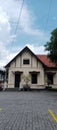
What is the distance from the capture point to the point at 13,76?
46.5 metres

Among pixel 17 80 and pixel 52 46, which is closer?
pixel 52 46

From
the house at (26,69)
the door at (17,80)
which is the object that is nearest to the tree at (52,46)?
the house at (26,69)

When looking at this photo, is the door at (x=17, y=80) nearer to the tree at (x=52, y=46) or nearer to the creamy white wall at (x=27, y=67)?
the creamy white wall at (x=27, y=67)

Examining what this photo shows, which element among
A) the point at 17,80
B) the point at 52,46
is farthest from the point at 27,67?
the point at 52,46

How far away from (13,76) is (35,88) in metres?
4.20

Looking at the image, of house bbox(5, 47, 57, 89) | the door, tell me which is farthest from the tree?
the door

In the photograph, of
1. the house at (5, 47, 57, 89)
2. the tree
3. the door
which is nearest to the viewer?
the tree

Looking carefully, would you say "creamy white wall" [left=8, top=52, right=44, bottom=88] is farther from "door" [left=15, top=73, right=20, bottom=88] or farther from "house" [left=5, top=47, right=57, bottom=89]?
"door" [left=15, top=73, right=20, bottom=88]

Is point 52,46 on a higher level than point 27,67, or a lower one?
higher

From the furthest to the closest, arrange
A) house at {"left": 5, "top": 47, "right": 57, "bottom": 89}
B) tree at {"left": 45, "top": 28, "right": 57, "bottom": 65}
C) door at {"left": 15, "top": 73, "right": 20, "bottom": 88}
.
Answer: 1. door at {"left": 15, "top": 73, "right": 20, "bottom": 88}
2. house at {"left": 5, "top": 47, "right": 57, "bottom": 89}
3. tree at {"left": 45, "top": 28, "right": 57, "bottom": 65}

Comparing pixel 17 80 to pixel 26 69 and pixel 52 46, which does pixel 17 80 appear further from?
pixel 52 46

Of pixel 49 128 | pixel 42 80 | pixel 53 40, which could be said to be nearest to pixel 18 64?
pixel 42 80

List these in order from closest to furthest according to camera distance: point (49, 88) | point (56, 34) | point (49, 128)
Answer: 1. point (49, 128)
2. point (56, 34)
3. point (49, 88)

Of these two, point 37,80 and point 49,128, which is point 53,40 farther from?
point 49,128
